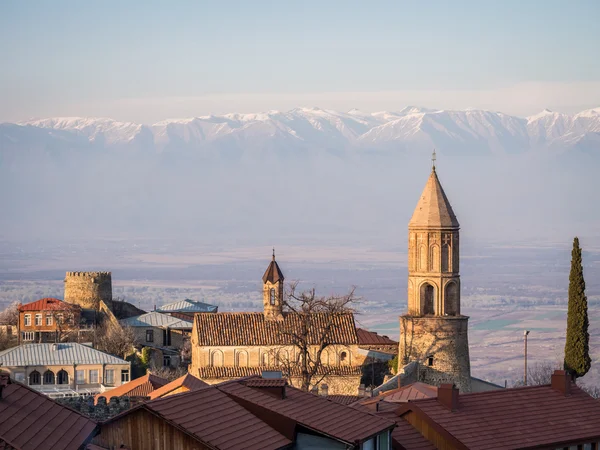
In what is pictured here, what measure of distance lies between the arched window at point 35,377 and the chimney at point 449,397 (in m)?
42.5

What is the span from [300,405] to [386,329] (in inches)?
3794

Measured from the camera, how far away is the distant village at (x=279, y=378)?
36.2m

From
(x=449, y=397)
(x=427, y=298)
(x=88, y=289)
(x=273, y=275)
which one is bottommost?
(x=88, y=289)

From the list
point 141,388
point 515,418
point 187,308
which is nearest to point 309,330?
point 141,388

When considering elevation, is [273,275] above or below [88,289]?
above

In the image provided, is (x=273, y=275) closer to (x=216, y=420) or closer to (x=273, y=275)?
(x=273, y=275)

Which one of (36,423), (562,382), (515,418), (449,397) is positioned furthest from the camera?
(562,382)

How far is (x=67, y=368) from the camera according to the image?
83812 mm

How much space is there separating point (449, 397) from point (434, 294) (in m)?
36.2

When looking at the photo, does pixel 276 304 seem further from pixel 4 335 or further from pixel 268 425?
pixel 268 425

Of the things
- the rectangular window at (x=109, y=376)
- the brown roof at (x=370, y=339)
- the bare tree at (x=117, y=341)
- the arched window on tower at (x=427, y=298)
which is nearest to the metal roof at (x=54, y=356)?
the rectangular window at (x=109, y=376)

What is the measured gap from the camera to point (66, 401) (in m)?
53.3

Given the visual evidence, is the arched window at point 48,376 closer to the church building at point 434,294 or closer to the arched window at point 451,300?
the church building at point 434,294

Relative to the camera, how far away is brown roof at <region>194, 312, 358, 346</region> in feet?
271
